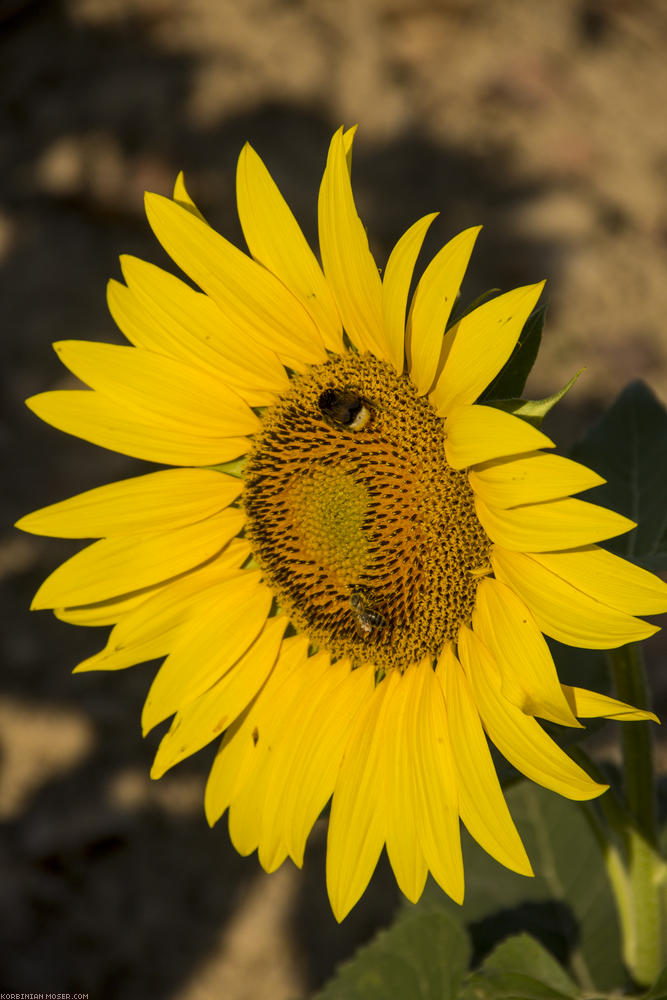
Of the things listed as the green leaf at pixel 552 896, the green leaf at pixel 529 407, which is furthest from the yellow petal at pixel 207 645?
the green leaf at pixel 552 896

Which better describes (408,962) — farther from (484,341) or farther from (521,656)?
(484,341)

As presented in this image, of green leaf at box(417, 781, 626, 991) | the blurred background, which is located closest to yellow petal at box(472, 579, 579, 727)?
green leaf at box(417, 781, 626, 991)

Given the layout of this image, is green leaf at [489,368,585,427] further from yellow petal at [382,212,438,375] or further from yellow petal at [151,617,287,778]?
yellow petal at [151,617,287,778]

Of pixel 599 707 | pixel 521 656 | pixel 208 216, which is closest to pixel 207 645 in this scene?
pixel 521 656

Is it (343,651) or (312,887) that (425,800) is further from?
(312,887)

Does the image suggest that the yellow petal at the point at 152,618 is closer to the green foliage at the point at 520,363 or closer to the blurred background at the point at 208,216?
the green foliage at the point at 520,363

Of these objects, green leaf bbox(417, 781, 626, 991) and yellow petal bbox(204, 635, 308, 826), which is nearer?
yellow petal bbox(204, 635, 308, 826)

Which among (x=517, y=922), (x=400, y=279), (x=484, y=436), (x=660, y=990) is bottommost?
(x=517, y=922)
